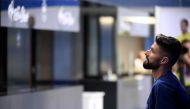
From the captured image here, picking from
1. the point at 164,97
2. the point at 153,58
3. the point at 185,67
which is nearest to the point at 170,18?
the point at 185,67

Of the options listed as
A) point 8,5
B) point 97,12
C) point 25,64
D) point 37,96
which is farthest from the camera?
point 97,12

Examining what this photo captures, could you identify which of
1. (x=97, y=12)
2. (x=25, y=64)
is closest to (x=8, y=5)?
(x=25, y=64)

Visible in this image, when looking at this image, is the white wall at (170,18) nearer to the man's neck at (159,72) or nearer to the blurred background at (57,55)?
the blurred background at (57,55)

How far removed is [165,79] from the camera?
3.31 m

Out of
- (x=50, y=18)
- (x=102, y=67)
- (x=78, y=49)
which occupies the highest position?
(x=50, y=18)

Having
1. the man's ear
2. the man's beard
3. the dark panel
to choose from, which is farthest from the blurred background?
the man's ear

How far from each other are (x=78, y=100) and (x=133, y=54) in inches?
332

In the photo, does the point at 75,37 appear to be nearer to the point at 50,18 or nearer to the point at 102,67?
the point at 50,18

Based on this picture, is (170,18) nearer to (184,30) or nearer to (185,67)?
(184,30)

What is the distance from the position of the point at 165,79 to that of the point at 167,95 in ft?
0.41

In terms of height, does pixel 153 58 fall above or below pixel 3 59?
above

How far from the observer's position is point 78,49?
818cm

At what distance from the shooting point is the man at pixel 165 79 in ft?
10.6

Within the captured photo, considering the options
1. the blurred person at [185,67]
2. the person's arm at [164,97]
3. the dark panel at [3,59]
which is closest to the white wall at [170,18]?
the blurred person at [185,67]
